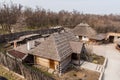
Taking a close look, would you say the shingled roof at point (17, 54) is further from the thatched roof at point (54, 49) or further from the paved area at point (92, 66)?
the paved area at point (92, 66)

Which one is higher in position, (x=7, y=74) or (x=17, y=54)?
(x=17, y=54)

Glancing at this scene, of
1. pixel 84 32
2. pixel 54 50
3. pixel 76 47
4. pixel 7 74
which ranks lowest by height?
pixel 7 74

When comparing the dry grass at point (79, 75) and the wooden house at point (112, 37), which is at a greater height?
the wooden house at point (112, 37)

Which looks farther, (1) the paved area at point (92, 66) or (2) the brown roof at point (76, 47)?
(2) the brown roof at point (76, 47)

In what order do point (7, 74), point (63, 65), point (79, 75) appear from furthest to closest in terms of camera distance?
point (63, 65) < point (79, 75) < point (7, 74)

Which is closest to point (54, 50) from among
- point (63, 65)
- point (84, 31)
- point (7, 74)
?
point (63, 65)

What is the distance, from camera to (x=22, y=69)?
562 inches

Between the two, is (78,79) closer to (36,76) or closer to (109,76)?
(109,76)

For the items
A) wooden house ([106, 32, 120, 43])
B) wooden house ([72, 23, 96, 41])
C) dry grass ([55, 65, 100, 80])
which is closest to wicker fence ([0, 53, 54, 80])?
dry grass ([55, 65, 100, 80])

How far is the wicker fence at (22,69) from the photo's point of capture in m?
12.6

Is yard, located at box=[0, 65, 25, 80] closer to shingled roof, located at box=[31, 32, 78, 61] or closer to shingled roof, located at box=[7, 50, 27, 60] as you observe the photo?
shingled roof, located at box=[7, 50, 27, 60]

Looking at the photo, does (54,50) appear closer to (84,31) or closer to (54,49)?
(54,49)

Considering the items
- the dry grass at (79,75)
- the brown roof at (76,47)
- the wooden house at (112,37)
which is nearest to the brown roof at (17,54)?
the dry grass at (79,75)

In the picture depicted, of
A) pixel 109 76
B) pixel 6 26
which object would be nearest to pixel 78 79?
pixel 109 76
